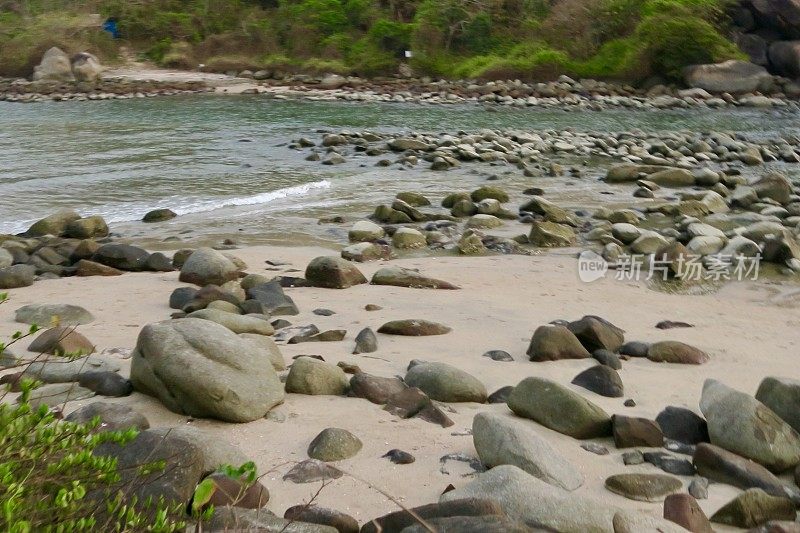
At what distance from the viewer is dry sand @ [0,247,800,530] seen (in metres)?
3.00

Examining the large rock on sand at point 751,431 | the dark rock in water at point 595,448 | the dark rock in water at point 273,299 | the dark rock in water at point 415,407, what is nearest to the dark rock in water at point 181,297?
the dark rock in water at point 273,299

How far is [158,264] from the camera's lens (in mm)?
6707

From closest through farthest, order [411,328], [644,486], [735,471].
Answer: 1. [644,486]
2. [735,471]
3. [411,328]

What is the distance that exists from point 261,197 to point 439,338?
6.10m

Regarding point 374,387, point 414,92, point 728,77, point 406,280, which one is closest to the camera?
point 374,387

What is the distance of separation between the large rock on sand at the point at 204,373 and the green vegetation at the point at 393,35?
3025cm

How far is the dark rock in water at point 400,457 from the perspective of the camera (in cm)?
306

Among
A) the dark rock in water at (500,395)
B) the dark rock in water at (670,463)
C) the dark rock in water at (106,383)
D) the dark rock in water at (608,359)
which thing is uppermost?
the dark rock in water at (670,463)

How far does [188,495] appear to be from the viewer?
2.45 m

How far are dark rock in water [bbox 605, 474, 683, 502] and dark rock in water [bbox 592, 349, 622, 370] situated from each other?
1394 millimetres

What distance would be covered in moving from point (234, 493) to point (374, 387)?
1.18 meters

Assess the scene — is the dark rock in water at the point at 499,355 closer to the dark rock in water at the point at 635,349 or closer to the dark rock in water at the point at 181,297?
the dark rock in water at the point at 635,349

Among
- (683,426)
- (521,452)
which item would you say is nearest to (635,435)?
(683,426)

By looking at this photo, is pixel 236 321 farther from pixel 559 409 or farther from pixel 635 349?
pixel 635 349
